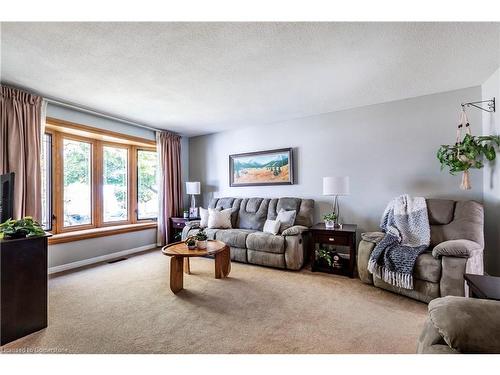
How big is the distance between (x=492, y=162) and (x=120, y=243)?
519 centimetres

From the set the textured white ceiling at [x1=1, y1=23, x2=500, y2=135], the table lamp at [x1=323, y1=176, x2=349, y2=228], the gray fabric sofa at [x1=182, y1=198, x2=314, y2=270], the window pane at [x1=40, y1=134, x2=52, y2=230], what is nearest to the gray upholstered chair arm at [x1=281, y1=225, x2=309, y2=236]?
the gray fabric sofa at [x1=182, y1=198, x2=314, y2=270]

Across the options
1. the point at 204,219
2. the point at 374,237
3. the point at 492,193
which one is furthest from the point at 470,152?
the point at 204,219

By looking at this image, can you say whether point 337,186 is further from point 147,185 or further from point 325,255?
point 147,185

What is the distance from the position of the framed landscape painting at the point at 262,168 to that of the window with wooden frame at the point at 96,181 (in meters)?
1.57

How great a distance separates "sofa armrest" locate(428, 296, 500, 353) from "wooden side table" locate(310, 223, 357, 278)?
79.3 inches

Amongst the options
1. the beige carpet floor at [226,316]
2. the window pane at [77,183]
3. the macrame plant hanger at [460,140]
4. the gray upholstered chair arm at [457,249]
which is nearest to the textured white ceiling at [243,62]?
the macrame plant hanger at [460,140]

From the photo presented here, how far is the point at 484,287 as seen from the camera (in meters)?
1.36

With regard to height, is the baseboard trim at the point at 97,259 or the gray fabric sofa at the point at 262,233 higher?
the gray fabric sofa at the point at 262,233

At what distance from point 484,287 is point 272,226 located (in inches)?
93.9

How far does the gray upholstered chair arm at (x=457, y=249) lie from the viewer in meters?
2.03

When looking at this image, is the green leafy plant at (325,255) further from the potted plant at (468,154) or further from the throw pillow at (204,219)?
the throw pillow at (204,219)
